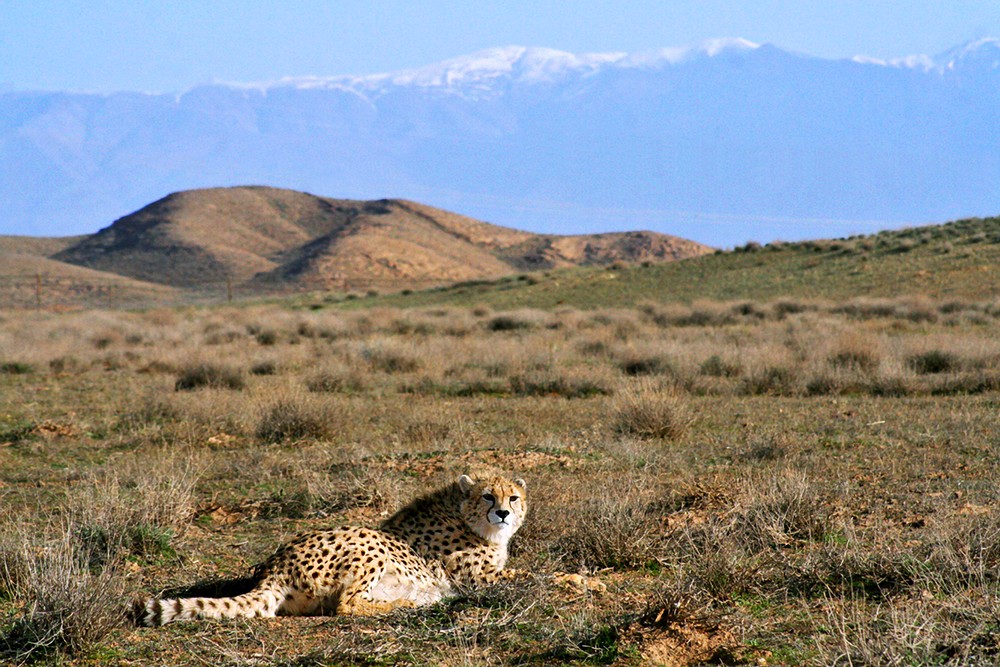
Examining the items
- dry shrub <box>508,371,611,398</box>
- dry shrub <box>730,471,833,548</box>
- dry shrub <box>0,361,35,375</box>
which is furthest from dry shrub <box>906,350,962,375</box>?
dry shrub <box>0,361,35,375</box>

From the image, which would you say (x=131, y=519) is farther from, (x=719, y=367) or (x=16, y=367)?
(x=16, y=367)

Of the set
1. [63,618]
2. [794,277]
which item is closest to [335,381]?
[63,618]

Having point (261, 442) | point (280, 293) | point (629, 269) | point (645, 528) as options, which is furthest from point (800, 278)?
point (280, 293)

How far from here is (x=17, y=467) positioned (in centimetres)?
1020

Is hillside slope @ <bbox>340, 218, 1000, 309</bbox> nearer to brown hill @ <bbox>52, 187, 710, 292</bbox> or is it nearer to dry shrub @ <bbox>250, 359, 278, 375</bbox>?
dry shrub @ <bbox>250, 359, 278, 375</bbox>

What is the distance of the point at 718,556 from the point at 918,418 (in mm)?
6978

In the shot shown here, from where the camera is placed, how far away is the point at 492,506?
5992mm

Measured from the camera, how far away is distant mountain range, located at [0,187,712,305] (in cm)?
7969

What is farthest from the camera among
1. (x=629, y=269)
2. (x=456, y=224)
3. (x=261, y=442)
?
(x=456, y=224)

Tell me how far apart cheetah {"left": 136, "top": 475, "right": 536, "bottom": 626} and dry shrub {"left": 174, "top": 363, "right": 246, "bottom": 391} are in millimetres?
10830

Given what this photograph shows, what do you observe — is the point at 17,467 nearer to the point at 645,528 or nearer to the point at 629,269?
the point at 645,528

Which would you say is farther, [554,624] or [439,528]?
[439,528]

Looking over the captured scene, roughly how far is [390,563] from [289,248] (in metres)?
97.7

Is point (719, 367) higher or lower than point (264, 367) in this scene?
lower
